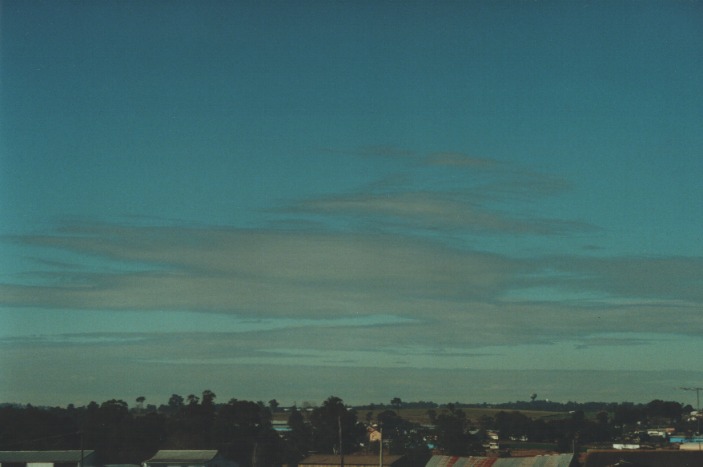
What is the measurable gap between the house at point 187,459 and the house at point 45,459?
6228 millimetres

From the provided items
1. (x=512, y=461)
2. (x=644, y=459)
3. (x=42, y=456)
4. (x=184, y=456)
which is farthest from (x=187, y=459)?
(x=644, y=459)

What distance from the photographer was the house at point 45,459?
248 feet

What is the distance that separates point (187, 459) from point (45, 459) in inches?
461

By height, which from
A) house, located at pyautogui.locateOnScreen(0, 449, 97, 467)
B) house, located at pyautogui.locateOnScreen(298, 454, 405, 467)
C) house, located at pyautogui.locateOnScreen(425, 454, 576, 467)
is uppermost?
house, located at pyautogui.locateOnScreen(0, 449, 97, 467)

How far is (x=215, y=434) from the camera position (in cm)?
10012

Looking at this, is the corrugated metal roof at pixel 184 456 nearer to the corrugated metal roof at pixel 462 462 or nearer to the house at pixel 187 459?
the house at pixel 187 459

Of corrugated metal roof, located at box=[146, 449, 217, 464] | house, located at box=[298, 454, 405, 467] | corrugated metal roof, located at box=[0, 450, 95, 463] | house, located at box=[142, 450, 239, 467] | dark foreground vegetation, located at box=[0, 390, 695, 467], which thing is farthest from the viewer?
dark foreground vegetation, located at box=[0, 390, 695, 467]

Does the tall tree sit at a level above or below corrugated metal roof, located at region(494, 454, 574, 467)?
above

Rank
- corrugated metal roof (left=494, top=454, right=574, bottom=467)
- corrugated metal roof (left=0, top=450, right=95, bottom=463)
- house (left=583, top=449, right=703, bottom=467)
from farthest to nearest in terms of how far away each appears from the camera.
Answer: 1. corrugated metal roof (left=0, top=450, right=95, bottom=463)
2. house (left=583, top=449, right=703, bottom=467)
3. corrugated metal roof (left=494, top=454, right=574, bottom=467)

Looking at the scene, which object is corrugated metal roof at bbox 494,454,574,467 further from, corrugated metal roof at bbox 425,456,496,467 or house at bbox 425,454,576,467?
corrugated metal roof at bbox 425,456,496,467

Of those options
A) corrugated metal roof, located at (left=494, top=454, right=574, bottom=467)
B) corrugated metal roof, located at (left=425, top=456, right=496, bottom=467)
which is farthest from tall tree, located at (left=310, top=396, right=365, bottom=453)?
corrugated metal roof, located at (left=494, top=454, right=574, bottom=467)

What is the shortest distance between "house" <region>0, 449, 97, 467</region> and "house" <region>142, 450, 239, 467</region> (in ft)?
20.4

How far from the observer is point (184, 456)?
8206 centimetres

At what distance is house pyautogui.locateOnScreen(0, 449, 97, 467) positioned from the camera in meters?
75.5
